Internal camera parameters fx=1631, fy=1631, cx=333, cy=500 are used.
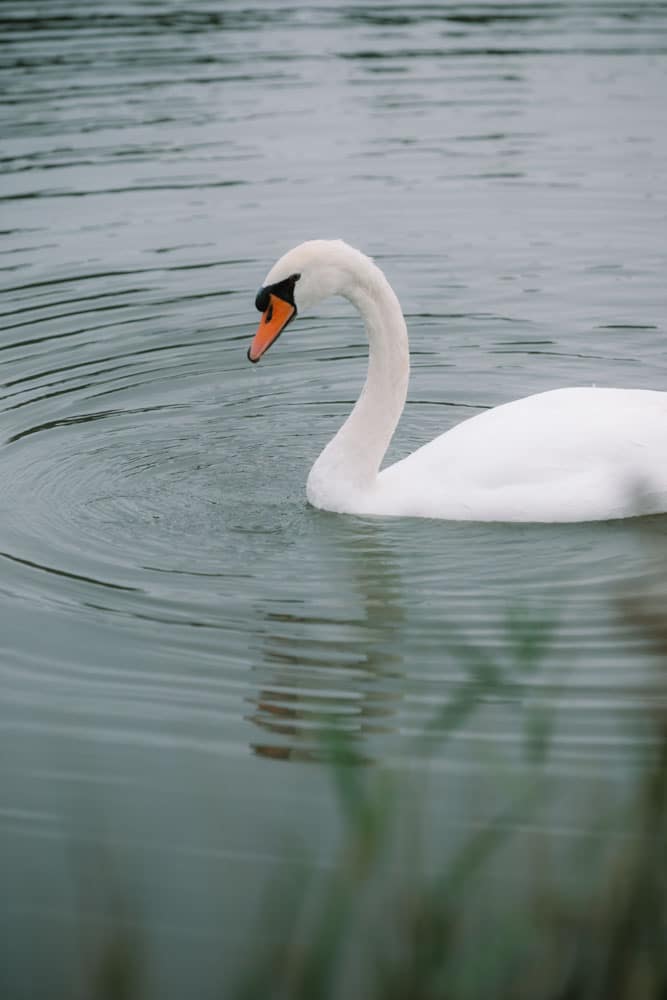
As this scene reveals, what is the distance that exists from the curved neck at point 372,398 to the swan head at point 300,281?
0.28ft

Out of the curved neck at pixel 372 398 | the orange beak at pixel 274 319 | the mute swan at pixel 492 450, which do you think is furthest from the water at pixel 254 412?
the orange beak at pixel 274 319

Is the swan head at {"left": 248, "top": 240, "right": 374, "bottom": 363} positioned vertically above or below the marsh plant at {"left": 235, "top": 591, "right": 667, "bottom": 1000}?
above

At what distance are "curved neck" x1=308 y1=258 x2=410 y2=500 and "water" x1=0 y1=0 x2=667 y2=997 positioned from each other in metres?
0.27

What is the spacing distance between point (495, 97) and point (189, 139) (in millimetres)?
3459

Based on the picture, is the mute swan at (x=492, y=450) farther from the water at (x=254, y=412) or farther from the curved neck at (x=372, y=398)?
the water at (x=254, y=412)

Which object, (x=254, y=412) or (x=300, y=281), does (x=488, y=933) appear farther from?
(x=254, y=412)

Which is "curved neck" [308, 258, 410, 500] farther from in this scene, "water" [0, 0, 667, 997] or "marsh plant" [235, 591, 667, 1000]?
"marsh plant" [235, 591, 667, 1000]

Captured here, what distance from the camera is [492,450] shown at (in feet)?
24.4

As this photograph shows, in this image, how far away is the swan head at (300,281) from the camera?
7.55 meters

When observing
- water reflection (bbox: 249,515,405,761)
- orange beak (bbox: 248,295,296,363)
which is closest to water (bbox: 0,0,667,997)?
A: water reflection (bbox: 249,515,405,761)

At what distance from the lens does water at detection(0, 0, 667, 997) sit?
207 inches

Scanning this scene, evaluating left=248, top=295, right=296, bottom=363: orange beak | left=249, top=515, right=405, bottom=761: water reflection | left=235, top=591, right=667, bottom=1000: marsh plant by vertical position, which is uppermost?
left=248, top=295, right=296, bottom=363: orange beak

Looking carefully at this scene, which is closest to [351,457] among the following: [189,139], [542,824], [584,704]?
[584,704]

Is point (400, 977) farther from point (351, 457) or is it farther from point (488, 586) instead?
point (351, 457)
